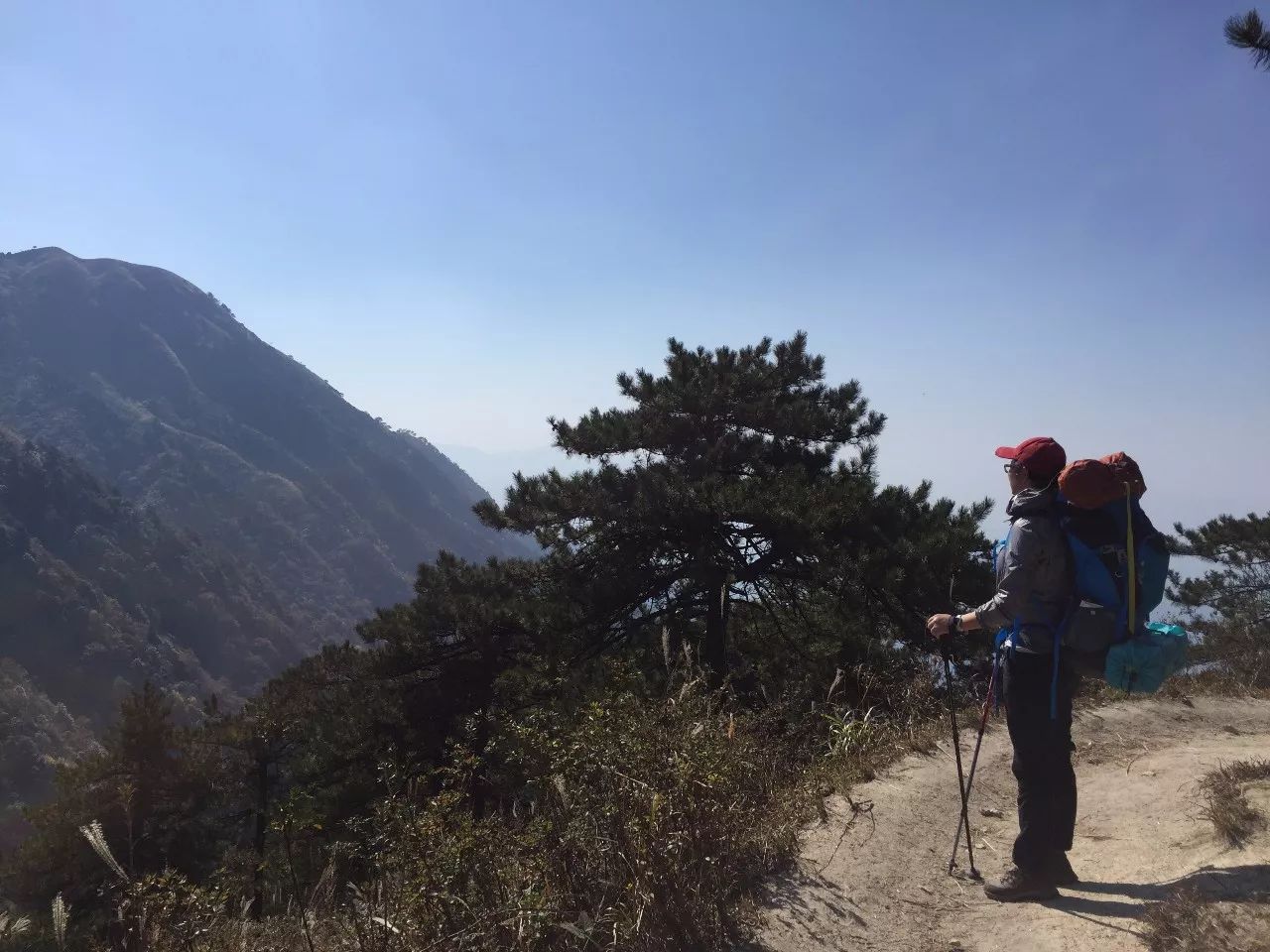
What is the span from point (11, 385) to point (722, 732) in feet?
779

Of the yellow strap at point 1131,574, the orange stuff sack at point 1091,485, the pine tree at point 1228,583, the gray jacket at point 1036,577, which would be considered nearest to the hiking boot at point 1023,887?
the gray jacket at point 1036,577

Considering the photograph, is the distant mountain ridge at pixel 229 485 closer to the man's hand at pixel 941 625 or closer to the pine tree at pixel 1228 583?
the pine tree at pixel 1228 583

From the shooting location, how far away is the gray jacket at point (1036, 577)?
3.00 m

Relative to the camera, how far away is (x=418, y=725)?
10492mm

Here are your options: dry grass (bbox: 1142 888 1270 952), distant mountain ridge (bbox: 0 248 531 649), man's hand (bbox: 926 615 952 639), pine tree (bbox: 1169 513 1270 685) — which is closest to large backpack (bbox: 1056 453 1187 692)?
man's hand (bbox: 926 615 952 639)

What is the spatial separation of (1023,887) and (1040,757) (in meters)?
0.56

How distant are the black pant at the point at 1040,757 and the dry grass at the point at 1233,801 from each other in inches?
29.8

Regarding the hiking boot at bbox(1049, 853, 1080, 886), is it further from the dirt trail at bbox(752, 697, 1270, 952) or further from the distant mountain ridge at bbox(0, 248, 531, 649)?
the distant mountain ridge at bbox(0, 248, 531, 649)

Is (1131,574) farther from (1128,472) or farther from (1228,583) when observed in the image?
(1228,583)

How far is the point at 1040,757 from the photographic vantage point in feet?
10.3

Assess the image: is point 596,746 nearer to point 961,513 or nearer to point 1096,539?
point 1096,539

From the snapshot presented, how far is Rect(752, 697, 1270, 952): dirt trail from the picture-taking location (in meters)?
2.92

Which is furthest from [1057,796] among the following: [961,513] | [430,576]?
[430,576]

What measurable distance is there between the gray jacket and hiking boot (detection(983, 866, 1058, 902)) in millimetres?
973
